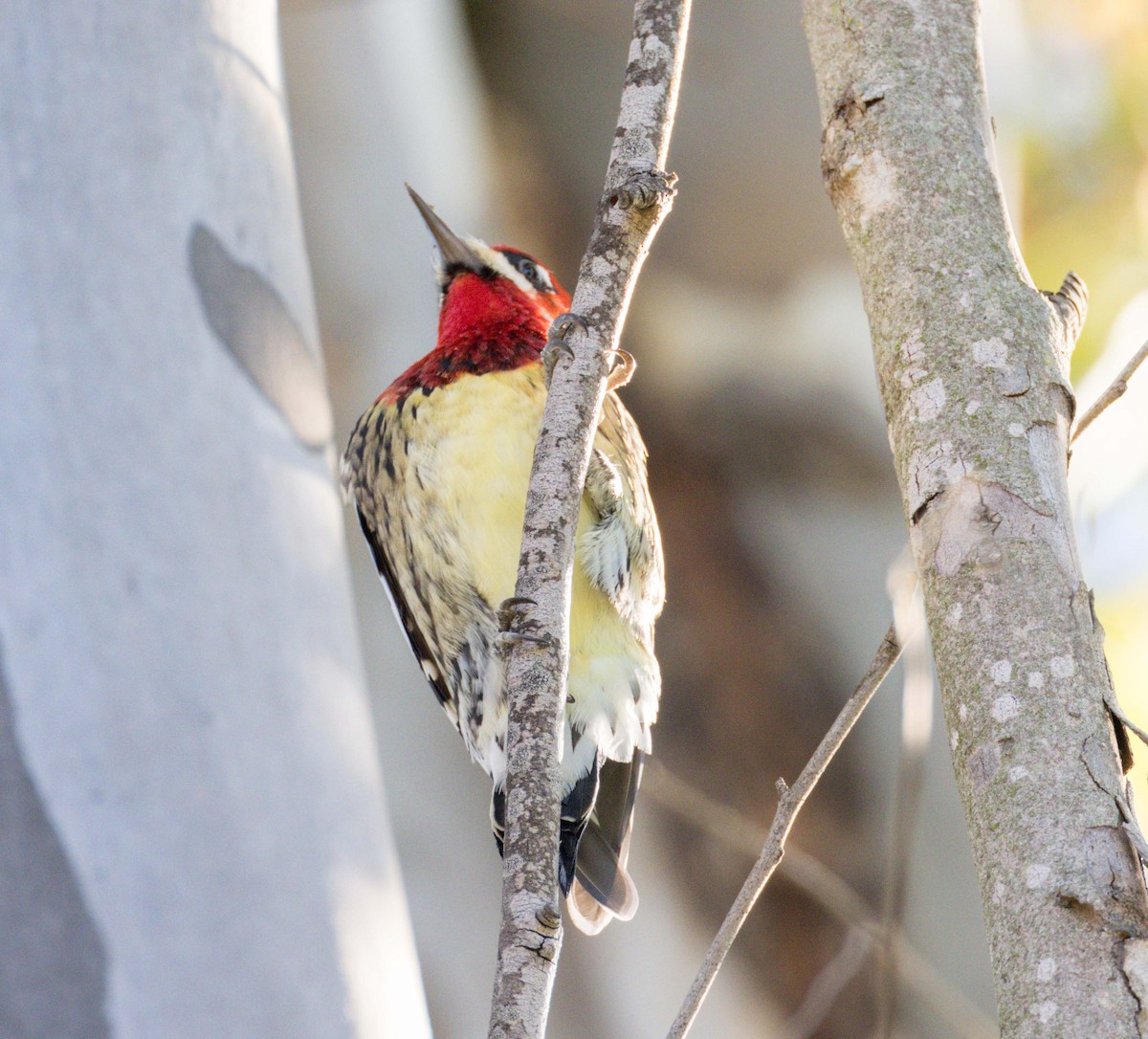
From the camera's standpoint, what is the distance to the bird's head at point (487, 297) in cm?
188

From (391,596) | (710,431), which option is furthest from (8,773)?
(710,431)

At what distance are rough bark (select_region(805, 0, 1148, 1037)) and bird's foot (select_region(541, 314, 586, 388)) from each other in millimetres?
234

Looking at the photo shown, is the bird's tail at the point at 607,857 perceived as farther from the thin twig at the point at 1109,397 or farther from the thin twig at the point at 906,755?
the thin twig at the point at 1109,397

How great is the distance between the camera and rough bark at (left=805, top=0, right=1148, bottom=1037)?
0.68 m

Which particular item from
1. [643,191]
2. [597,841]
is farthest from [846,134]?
[597,841]

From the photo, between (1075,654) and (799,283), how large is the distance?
2.10 metres

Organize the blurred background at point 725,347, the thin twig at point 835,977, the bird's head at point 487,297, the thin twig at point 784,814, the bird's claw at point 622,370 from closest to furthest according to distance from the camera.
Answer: the thin twig at point 784,814 → the bird's claw at point 622,370 → the thin twig at point 835,977 → the bird's head at point 487,297 → the blurred background at point 725,347

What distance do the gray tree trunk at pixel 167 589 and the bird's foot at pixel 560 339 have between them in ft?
2.25

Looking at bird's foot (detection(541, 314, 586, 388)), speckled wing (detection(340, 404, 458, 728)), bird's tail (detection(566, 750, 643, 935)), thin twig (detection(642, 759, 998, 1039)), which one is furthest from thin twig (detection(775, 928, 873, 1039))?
bird's foot (detection(541, 314, 586, 388))

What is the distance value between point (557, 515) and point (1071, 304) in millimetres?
453

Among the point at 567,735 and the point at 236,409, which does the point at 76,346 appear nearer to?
the point at 236,409

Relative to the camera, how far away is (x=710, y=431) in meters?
2.90

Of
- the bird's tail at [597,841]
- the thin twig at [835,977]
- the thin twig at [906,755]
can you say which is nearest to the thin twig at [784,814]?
the thin twig at [906,755]

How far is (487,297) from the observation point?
1.95 metres
